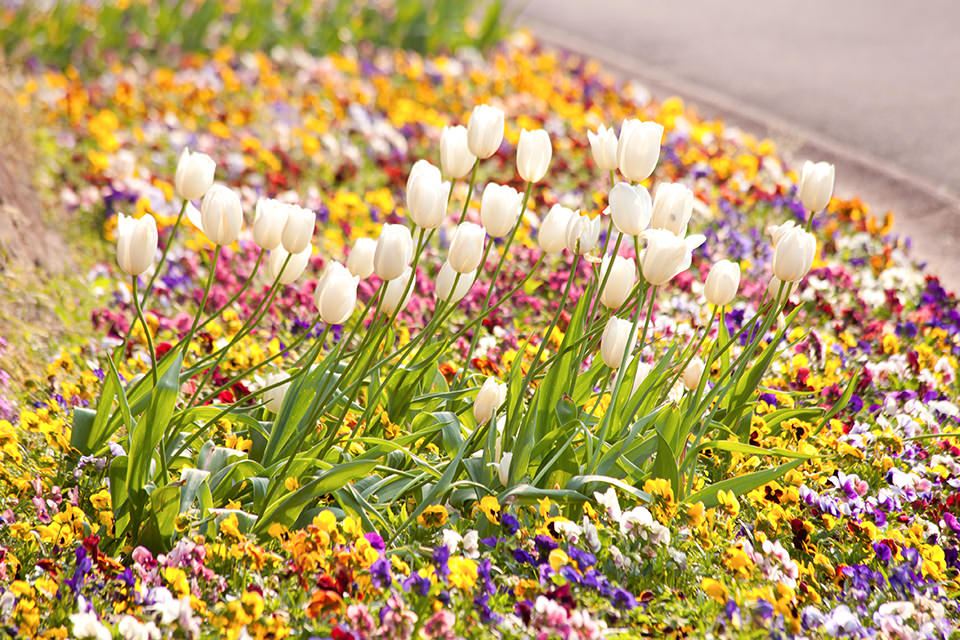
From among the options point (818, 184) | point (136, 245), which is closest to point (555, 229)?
point (818, 184)

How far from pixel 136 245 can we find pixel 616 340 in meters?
1.07

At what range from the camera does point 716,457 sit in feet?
8.66

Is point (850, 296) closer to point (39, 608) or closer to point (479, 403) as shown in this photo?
point (479, 403)

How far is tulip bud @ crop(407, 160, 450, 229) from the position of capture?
74.8 inches

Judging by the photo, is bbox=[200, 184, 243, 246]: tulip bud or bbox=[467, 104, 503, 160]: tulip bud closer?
bbox=[200, 184, 243, 246]: tulip bud

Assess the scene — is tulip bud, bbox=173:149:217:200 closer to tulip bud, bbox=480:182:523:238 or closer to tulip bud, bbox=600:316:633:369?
tulip bud, bbox=480:182:523:238

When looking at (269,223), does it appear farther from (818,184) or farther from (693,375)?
(818,184)

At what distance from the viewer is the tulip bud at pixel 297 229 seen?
74.2 inches

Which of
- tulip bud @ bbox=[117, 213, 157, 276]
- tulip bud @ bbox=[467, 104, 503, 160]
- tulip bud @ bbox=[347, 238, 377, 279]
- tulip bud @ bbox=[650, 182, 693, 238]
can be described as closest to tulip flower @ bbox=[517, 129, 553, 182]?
tulip bud @ bbox=[467, 104, 503, 160]

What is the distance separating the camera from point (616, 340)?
84.2 inches

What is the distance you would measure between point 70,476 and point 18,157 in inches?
113

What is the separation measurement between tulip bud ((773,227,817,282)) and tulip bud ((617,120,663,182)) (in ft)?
1.08

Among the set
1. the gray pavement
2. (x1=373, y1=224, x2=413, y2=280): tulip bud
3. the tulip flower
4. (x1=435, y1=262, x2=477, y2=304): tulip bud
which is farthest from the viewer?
the gray pavement

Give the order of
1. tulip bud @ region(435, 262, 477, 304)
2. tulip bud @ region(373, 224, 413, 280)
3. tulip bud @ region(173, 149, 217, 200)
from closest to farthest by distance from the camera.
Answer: tulip bud @ region(373, 224, 413, 280) < tulip bud @ region(173, 149, 217, 200) < tulip bud @ region(435, 262, 477, 304)
